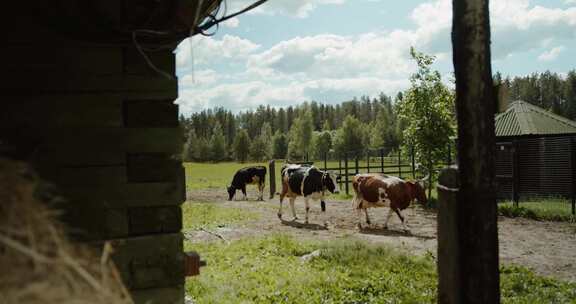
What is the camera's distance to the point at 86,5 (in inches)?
124

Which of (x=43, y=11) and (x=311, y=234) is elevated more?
(x=43, y=11)

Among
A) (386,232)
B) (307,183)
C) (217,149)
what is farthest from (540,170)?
(217,149)

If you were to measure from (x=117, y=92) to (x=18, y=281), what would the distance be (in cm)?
196

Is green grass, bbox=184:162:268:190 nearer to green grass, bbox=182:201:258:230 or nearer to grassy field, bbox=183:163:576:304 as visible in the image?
green grass, bbox=182:201:258:230

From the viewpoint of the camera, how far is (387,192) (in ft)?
40.1

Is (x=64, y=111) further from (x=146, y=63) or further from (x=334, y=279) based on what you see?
(x=334, y=279)

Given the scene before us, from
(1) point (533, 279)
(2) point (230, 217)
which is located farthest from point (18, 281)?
(2) point (230, 217)

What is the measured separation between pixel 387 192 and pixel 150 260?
9642 millimetres

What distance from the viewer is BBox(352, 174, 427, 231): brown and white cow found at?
39.9ft

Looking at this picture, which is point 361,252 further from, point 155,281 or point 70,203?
point 70,203

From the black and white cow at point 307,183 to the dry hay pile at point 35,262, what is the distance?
40.3 feet

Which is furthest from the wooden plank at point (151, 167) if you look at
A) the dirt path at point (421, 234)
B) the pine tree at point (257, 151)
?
the pine tree at point (257, 151)

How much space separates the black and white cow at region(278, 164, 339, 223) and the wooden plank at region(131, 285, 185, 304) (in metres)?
10.5

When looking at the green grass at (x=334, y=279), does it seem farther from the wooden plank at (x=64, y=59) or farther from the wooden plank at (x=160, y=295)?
the wooden plank at (x=64, y=59)
